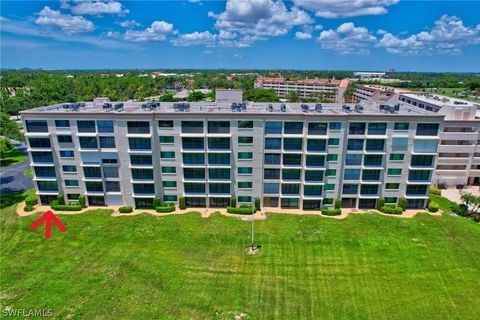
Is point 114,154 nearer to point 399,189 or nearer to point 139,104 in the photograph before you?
point 139,104

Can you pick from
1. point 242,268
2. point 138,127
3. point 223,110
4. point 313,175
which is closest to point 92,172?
point 138,127

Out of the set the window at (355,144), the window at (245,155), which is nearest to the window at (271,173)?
the window at (245,155)

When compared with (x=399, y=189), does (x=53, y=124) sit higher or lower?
higher

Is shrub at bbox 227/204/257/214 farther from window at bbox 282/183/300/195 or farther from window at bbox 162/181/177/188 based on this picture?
window at bbox 162/181/177/188

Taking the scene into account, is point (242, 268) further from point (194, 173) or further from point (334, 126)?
point (334, 126)

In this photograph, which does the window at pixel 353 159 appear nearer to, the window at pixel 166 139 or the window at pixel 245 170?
the window at pixel 245 170

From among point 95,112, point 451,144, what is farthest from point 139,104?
point 451,144
